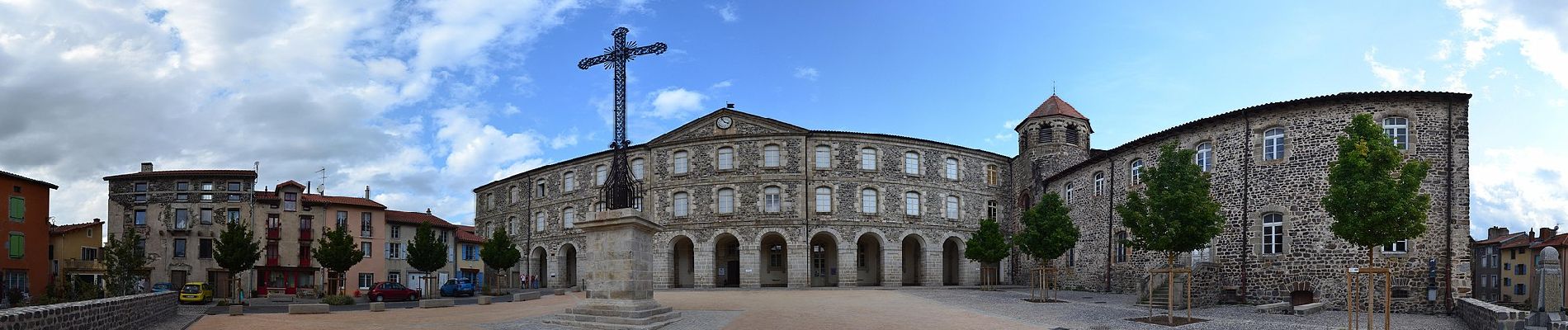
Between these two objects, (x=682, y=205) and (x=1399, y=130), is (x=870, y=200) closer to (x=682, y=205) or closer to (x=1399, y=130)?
(x=682, y=205)

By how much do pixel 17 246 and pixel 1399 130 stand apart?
48.1 m

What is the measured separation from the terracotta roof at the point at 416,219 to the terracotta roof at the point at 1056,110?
34.9 metres

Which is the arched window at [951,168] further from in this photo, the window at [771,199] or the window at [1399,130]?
the window at [1399,130]

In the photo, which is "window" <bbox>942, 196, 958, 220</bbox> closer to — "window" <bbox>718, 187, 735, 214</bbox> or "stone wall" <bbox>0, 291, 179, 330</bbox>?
"window" <bbox>718, 187, 735, 214</bbox>

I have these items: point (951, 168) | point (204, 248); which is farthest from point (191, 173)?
point (951, 168)

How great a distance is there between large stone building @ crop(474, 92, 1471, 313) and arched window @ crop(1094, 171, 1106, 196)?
102mm

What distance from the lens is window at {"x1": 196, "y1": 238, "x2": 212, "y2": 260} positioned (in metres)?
45.5

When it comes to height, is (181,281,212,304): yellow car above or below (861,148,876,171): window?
below

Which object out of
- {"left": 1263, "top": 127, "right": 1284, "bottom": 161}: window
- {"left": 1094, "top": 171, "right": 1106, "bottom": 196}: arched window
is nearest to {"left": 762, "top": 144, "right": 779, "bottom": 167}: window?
{"left": 1094, "top": 171, "right": 1106, "bottom": 196}: arched window

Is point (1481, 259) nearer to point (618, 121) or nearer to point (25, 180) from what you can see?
point (618, 121)

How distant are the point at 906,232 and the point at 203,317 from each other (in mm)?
32092

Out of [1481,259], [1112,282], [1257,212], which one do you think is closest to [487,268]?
[1112,282]

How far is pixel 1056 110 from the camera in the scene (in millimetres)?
48938

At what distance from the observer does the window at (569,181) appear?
171 feet
